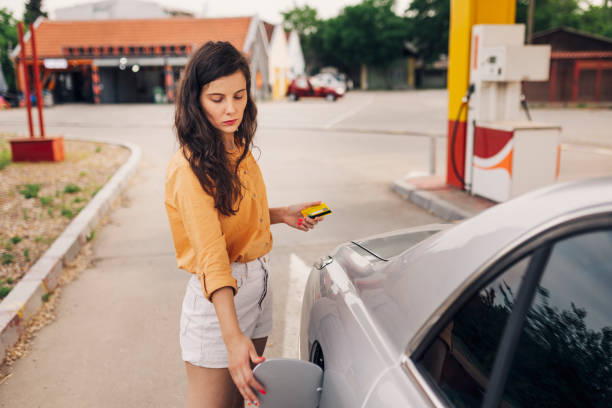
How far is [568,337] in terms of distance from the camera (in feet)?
4.08

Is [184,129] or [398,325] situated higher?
[184,129]

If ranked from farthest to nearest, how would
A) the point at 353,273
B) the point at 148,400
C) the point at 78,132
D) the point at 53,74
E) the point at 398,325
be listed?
1. the point at 53,74
2. the point at 78,132
3. the point at 148,400
4. the point at 353,273
5. the point at 398,325

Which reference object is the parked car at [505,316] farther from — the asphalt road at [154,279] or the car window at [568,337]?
the asphalt road at [154,279]

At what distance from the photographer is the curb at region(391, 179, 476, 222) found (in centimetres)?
682

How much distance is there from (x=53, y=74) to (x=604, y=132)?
3329cm

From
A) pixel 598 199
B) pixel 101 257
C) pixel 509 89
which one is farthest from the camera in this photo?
pixel 509 89

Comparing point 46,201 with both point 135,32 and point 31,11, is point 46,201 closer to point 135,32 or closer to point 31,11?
point 135,32

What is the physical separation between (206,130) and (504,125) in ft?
19.2

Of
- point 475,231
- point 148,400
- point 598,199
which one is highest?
point 598,199

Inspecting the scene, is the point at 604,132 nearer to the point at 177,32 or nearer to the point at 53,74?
the point at 177,32

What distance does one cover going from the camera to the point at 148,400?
3.27 m

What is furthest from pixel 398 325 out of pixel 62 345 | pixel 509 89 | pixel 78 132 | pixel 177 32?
pixel 177 32

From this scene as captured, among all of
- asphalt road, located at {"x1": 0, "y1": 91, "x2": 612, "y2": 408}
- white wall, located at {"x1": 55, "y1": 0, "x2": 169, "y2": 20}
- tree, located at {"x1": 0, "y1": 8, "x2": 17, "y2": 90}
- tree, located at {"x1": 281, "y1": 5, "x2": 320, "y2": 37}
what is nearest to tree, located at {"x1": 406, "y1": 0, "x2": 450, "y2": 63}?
tree, located at {"x1": 281, "y1": 5, "x2": 320, "y2": 37}

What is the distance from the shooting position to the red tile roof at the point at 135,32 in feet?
121
